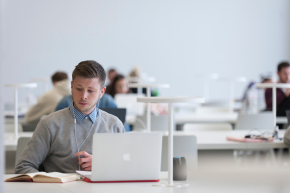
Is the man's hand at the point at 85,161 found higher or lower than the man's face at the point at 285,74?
lower

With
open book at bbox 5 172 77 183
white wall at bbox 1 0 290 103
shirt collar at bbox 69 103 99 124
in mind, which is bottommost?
open book at bbox 5 172 77 183

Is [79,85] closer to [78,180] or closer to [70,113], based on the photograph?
[70,113]

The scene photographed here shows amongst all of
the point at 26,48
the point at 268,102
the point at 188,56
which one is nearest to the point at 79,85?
the point at 268,102

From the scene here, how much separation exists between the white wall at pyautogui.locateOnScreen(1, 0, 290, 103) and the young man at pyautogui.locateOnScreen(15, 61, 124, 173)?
651cm

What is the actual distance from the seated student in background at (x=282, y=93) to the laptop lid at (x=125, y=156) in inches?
129

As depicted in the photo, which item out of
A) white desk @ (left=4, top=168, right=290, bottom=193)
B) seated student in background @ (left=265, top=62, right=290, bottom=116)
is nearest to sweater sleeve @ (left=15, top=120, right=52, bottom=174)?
white desk @ (left=4, top=168, right=290, bottom=193)

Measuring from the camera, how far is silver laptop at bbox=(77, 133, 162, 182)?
1.67 meters

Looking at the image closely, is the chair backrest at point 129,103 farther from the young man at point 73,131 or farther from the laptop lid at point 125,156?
the laptop lid at point 125,156

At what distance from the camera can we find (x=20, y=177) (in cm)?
177

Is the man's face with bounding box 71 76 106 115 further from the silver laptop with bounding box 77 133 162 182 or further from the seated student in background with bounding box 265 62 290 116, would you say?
the seated student in background with bounding box 265 62 290 116

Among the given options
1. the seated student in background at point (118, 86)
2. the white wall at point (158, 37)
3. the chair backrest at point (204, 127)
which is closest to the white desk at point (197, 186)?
the chair backrest at point (204, 127)

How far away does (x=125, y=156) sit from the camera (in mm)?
1691

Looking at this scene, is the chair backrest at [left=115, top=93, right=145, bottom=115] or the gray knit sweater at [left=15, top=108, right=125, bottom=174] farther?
the chair backrest at [left=115, top=93, right=145, bottom=115]

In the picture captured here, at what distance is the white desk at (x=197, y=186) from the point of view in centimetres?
164
